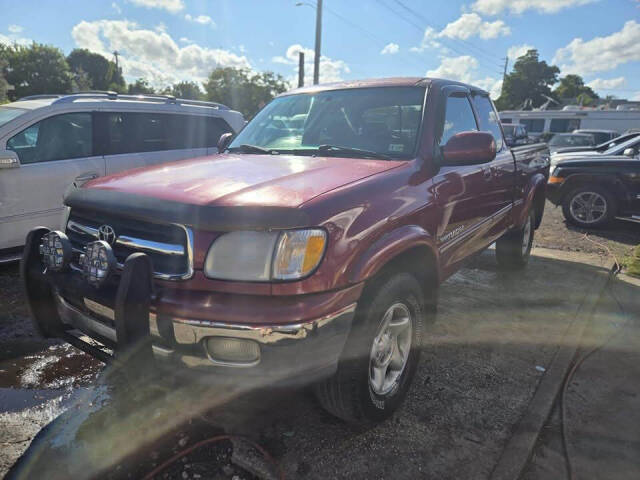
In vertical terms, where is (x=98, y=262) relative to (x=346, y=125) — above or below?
below

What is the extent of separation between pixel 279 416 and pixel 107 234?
1368 mm

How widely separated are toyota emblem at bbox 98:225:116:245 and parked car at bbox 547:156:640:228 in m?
8.03

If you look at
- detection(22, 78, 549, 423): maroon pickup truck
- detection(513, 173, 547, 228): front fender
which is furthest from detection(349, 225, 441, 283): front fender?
detection(513, 173, 547, 228): front fender

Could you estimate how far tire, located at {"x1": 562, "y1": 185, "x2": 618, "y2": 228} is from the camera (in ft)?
25.0

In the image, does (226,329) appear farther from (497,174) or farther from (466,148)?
(497,174)

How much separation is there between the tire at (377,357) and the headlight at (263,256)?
0.40 metres

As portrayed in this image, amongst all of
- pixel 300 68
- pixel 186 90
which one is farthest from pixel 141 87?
pixel 300 68

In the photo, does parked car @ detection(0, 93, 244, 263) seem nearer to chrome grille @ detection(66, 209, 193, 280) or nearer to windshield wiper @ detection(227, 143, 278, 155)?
windshield wiper @ detection(227, 143, 278, 155)

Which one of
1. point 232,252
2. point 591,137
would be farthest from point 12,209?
point 591,137

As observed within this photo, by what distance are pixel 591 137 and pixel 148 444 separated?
1868 cm

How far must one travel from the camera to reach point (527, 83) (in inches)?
2657

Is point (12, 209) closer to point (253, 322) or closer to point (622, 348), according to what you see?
point (253, 322)

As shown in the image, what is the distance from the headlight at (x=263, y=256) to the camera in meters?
1.83

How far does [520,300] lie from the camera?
4.41 m
